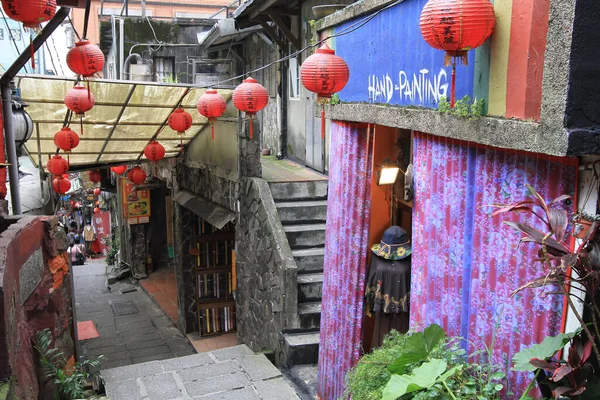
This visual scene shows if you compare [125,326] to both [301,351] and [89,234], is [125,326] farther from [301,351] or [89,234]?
[89,234]

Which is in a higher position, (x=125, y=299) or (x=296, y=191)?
(x=296, y=191)

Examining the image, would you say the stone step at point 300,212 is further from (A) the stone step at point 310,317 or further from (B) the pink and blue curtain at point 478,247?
(B) the pink and blue curtain at point 478,247

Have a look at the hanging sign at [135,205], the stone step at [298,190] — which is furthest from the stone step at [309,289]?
the hanging sign at [135,205]

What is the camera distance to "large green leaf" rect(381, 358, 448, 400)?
3674 mm


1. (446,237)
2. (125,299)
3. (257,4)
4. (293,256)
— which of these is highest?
(257,4)

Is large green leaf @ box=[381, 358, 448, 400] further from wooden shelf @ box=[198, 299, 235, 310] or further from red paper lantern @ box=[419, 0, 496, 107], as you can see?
wooden shelf @ box=[198, 299, 235, 310]

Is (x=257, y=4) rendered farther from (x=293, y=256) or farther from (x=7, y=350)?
(x=7, y=350)

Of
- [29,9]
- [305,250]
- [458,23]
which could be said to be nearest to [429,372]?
[458,23]

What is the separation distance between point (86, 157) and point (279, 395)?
9248mm

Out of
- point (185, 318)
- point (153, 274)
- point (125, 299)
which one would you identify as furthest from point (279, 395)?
point (153, 274)

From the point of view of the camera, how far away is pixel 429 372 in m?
3.76

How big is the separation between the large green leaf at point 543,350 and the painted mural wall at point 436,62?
4.33 ft

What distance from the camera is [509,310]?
3.92 metres

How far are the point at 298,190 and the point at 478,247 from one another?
24.6ft
